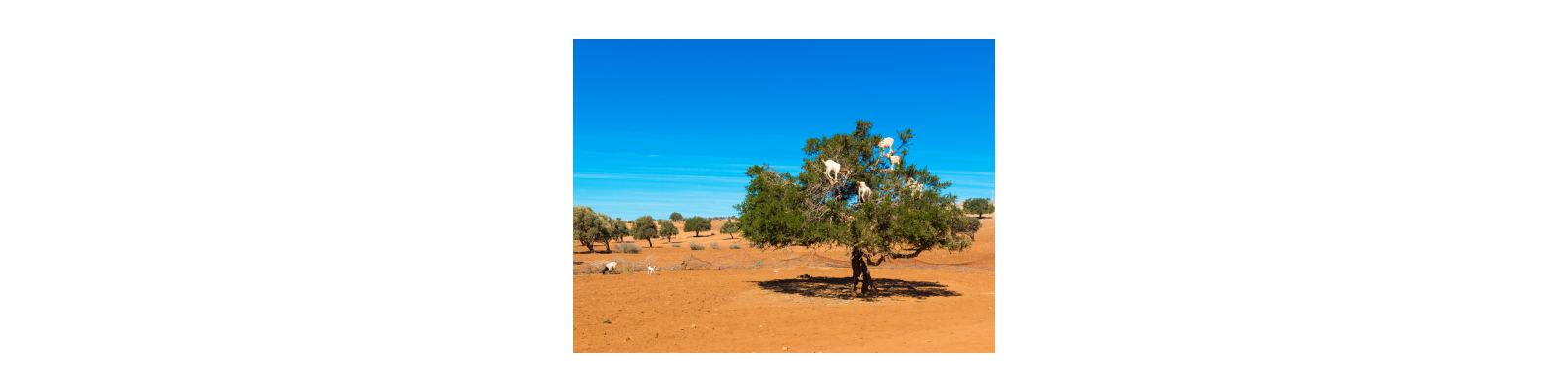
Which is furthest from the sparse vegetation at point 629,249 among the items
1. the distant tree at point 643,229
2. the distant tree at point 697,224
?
the distant tree at point 697,224

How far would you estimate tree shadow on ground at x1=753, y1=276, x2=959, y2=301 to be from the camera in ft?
47.0

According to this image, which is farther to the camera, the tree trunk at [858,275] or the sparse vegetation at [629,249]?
the sparse vegetation at [629,249]

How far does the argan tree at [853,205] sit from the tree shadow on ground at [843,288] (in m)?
2.25

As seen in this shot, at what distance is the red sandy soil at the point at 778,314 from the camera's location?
8.27 meters

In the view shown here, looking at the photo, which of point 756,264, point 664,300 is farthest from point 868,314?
point 756,264

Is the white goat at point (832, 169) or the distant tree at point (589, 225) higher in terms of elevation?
the white goat at point (832, 169)

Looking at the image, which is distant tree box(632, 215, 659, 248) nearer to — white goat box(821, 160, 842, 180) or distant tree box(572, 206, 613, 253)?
distant tree box(572, 206, 613, 253)

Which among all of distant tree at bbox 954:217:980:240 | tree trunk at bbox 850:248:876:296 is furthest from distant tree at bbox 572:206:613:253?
tree trunk at bbox 850:248:876:296

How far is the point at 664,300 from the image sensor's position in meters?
13.8

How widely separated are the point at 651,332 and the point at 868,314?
4072 millimetres

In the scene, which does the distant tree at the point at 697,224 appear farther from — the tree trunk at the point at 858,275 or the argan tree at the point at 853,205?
the argan tree at the point at 853,205

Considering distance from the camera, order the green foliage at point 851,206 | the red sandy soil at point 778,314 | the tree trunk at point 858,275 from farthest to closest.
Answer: the tree trunk at point 858,275 → the green foliage at point 851,206 → the red sandy soil at point 778,314

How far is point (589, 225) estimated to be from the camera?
108ft
